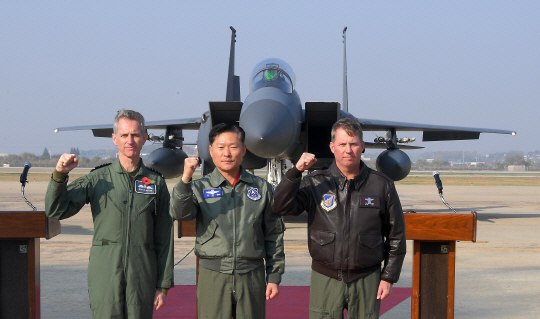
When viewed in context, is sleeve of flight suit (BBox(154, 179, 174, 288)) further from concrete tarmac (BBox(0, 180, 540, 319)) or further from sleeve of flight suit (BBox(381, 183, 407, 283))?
concrete tarmac (BBox(0, 180, 540, 319))

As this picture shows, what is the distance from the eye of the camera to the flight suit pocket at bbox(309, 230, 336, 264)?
3.10 metres

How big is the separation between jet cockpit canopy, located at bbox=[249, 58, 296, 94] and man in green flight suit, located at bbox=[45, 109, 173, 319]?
673 centimetres

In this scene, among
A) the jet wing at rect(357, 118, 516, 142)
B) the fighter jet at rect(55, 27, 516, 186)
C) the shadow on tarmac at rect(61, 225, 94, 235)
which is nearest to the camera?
the fighter jet at rect(55, 27, 516, 186)

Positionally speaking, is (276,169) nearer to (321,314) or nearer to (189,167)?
(321,314)

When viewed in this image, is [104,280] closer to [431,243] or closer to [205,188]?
[205,188]

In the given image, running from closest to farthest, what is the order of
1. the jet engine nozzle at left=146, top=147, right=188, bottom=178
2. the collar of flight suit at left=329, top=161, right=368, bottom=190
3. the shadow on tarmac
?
the collar of flight suit at left=329, top=161, right=368, bottom=190 → the shadow on tarmac → the jet engine nozzle at left=146, top=147, right=188, bottom=178

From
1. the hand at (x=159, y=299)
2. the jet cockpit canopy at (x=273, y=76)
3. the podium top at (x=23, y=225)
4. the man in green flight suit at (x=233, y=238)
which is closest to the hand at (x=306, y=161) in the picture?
the man in green flight suit at (x=233, y=238)

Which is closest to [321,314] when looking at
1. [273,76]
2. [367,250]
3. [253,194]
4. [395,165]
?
[367,250]

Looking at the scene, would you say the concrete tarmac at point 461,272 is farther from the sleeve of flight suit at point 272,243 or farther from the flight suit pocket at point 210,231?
the flight suit pocket at point 210,231

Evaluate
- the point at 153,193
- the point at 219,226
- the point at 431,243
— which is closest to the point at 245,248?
the point at 219,226

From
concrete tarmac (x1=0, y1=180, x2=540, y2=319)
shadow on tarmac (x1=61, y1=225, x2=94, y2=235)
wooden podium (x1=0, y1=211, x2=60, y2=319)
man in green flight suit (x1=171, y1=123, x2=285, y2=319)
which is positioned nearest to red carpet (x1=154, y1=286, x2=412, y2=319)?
concrete tarmac (x1=0, y1=180, x2=540, y2=319)

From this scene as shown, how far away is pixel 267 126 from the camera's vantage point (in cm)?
820

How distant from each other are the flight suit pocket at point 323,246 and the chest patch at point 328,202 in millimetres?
154

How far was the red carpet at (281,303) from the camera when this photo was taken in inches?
194
